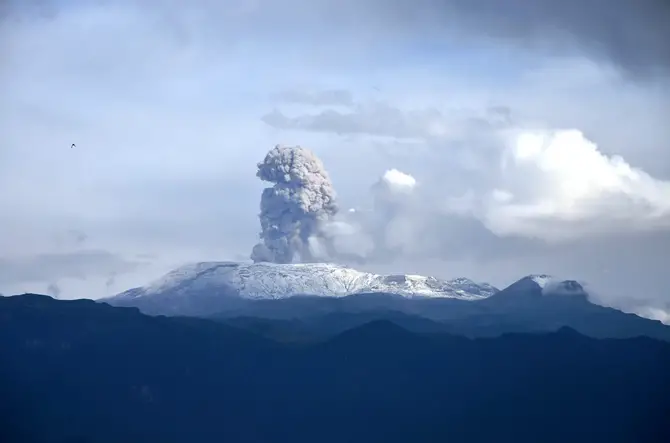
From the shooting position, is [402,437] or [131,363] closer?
[402,437]

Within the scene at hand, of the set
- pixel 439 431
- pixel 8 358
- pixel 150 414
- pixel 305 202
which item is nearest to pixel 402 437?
pixel 439 431

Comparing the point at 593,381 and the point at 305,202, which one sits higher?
the point at 305,202

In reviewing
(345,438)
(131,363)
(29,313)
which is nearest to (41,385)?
(131,363)

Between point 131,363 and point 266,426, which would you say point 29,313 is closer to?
point 131,363

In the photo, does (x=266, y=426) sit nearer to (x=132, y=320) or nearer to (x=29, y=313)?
(x=132, y=320)

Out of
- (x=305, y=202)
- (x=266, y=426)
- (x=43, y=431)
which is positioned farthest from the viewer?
(x=305, y=202)

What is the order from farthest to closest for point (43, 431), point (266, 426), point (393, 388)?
point (393, 388) → point (266, 426) → point (43, 431)

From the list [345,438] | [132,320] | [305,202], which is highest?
[305,202]
